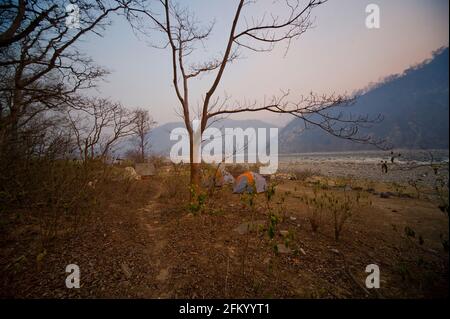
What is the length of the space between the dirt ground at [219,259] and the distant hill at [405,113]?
143 feet

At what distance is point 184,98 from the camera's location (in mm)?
6684

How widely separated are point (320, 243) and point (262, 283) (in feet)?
5.96

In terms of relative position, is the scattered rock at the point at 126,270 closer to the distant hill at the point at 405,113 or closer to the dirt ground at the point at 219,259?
the dirt ground at the point at 219,259

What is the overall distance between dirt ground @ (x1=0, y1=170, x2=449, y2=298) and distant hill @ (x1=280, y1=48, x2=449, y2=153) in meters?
43.5

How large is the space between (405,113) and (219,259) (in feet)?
314

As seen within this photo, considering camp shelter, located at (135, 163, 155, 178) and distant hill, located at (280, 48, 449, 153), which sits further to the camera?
Result: distant hill, located at (280, 48, 449, 153)

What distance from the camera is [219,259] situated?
10.8ft

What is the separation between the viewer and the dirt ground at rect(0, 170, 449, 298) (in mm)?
2586

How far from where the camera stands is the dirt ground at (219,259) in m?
2.59

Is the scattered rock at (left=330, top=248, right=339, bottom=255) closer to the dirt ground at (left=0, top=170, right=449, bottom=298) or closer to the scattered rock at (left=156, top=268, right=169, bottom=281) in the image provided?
the dirt ground at (left=0, top=170, right=449, bottom=298)

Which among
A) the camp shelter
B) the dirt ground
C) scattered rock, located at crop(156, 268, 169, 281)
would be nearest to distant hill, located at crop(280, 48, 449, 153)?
the camp shelter

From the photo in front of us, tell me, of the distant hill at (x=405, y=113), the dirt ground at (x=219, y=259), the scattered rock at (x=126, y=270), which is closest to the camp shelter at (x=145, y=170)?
the dirt ground at (x=219, y=259)
